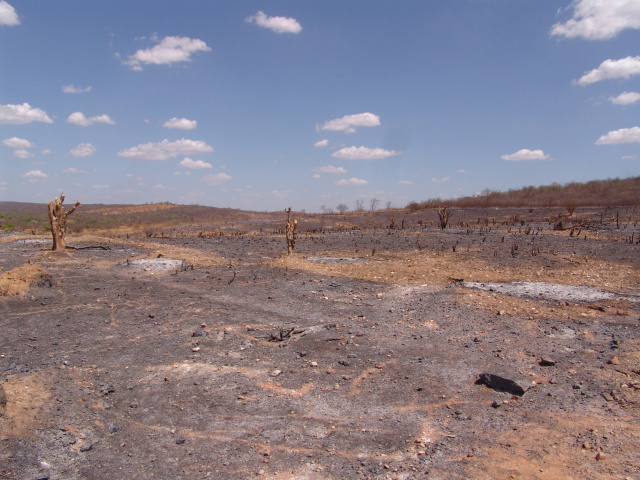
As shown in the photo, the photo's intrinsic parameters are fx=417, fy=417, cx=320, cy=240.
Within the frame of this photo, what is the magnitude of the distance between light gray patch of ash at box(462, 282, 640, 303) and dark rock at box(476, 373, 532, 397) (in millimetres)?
4183

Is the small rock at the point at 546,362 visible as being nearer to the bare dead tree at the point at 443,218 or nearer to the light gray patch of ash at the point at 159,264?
the light gray patch of ash at the point at 159,264

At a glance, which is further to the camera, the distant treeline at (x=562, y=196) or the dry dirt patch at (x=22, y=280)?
the distant treeline at (x=562, y=196)

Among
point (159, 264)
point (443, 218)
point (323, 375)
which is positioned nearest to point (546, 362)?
point (323, 375)

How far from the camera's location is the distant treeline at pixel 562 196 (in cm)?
3747

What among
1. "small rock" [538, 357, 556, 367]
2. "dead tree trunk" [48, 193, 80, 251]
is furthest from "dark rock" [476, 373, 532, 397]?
"dead tree trunk" [48, 193, 80, 251]

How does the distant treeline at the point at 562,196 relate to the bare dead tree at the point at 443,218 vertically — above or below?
above

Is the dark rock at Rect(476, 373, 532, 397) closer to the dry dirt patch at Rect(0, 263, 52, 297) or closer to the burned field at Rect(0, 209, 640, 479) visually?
the burned field at Rect(0, 209, 640, 479)

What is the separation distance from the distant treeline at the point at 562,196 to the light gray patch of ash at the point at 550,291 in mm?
30567

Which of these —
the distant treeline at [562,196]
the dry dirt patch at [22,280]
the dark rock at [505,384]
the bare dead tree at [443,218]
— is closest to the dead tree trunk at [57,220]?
the dry dirt patch at [22,280]

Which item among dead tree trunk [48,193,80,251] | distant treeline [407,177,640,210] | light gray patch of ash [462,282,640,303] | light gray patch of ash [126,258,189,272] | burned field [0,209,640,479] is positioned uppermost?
distant treeline [407,177,640,210]

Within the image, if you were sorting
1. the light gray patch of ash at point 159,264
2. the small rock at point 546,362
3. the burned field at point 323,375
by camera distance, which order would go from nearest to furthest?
the burned field at point 323,375
the small rock at point 546,362
the light gray patch of ash at point 159,264

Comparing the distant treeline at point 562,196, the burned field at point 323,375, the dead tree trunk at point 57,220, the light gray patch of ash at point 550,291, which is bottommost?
the burned field at point 323,375

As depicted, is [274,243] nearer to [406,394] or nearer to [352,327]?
[352,327]

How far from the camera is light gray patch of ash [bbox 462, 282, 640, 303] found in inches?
335
